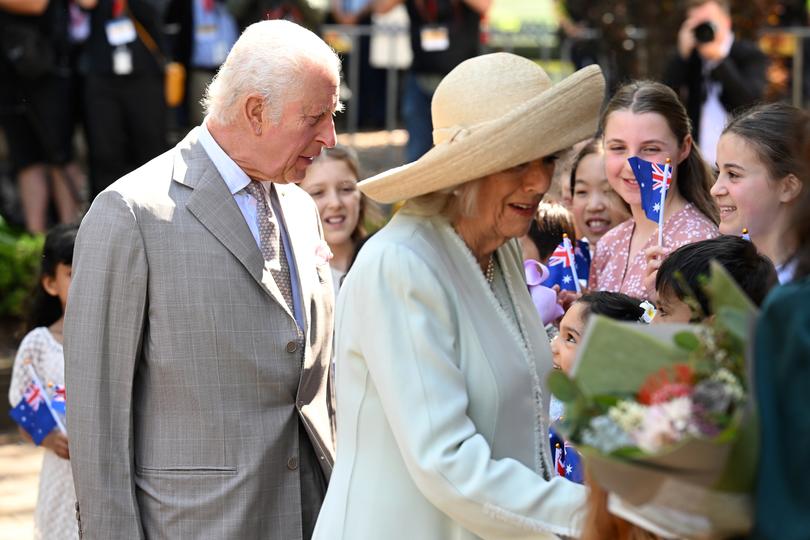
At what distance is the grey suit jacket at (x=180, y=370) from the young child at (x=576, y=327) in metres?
0.71

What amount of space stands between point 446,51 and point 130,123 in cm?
220

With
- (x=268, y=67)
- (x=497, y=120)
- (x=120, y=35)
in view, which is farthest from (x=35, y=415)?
(x=120, y=35)

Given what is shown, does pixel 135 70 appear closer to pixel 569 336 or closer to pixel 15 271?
pixel 15 271

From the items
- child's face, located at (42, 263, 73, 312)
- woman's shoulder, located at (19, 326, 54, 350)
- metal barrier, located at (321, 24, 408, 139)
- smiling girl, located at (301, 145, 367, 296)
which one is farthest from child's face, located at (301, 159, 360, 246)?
metal barrier, located at (321, 24, 408, 139)

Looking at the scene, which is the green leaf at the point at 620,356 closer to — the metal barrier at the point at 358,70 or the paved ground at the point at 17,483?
the paved ground at the point at 17,483

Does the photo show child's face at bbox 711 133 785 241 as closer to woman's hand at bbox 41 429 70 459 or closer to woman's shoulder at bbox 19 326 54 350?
woman's hand at bbox 41 429 70 459

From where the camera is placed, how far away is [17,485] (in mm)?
6820

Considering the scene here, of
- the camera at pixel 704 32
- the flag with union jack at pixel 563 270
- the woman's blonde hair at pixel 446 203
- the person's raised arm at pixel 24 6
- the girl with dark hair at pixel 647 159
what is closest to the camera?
the woman's blonde hair at pixel 446 203

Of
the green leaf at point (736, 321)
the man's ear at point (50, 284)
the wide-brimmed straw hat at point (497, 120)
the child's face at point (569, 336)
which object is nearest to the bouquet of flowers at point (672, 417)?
the green leaf at point (736, 321)

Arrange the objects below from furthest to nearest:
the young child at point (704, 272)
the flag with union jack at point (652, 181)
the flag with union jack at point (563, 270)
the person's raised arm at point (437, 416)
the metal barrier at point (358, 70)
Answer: the metal barrier at point (358, 70) < the flag with union jack at point (563, 270) < the flag with union jack at point (652, 181) < the young child at point (704, 272) < the person's raised arm at point (437, 416)

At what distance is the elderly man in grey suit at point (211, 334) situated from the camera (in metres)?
3.45

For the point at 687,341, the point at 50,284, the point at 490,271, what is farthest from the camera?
the point at 50,284

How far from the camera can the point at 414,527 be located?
285 cm

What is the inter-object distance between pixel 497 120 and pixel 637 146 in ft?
6.05
